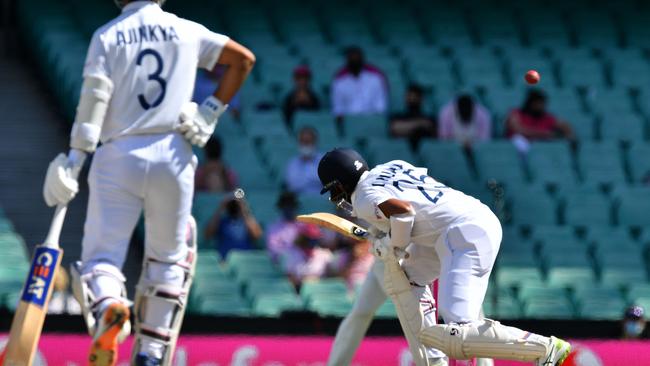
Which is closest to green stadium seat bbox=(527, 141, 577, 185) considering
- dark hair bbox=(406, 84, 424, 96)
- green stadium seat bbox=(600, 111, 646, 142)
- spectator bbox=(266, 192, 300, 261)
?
green stadium seat bbox=(600, 111, 646, 142)

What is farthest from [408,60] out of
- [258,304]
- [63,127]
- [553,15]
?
[258,304]

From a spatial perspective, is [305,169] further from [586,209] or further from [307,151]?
[586,209]

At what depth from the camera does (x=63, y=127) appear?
15.1 m

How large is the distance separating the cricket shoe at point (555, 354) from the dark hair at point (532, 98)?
6936 mm

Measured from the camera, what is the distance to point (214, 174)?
1321cm

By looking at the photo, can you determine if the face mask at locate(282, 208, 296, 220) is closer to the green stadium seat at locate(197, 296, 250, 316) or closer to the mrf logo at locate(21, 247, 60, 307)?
the green stadium seat at locate(197, 296, 250, 316)

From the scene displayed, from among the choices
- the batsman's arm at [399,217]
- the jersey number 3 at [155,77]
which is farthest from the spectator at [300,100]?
the jersey number 3 at [155,77]

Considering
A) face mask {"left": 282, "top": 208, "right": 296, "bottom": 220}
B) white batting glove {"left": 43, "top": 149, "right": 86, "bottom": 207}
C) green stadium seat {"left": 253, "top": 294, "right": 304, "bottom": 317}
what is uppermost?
face mask {"left": 282, "top": 208, "right": 296, "bottom": 220}

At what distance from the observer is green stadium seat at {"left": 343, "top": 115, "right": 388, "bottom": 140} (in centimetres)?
1441

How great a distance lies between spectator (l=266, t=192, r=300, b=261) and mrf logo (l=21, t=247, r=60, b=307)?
5379mm

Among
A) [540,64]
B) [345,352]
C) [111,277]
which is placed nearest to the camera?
[111,277]

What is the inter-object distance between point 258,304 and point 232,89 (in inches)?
176

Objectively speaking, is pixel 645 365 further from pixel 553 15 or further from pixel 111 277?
pixel 553 15

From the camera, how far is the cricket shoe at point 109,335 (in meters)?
6.77
